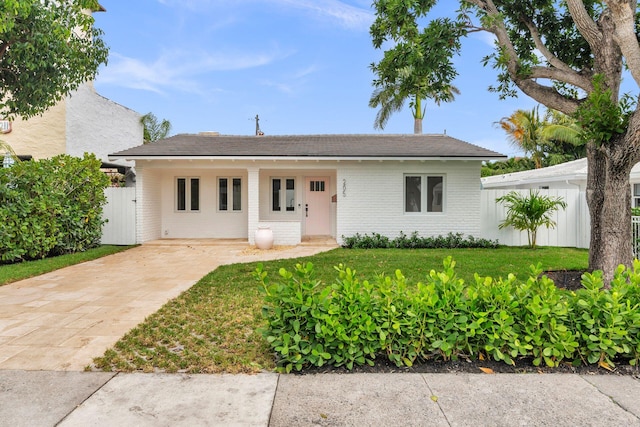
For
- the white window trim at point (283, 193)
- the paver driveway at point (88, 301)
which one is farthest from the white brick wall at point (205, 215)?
the paver driveway at point (88, 301)

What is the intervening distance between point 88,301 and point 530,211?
10935 millimetres

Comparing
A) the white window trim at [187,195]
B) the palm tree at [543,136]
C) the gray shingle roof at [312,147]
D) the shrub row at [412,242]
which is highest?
the palm tree at [543,136]

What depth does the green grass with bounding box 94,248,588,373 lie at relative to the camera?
346cm

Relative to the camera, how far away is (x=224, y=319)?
15.4ft

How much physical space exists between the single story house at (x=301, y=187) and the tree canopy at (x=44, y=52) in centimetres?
242

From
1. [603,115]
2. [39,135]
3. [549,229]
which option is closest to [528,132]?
[549,229]

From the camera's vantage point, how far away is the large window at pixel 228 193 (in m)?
13.5

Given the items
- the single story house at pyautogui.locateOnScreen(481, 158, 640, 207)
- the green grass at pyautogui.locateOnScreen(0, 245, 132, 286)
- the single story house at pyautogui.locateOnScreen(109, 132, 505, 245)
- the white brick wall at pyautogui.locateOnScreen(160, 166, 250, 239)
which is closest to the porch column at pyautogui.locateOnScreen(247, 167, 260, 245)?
the single story house at pyautogui.locateOnScreen(109, 132, 505, 245)

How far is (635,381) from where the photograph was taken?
10.4 ft

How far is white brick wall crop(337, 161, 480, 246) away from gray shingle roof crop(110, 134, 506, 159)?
59 cm

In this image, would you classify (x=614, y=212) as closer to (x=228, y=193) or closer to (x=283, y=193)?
(x=283, y=193)

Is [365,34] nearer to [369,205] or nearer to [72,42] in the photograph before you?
[369,205]

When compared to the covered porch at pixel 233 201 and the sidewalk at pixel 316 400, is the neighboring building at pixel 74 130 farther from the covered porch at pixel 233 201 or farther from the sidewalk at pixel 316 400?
the sidewalk at pixel 316 400

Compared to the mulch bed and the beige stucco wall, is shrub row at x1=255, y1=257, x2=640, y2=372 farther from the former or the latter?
the beige stucco wall
